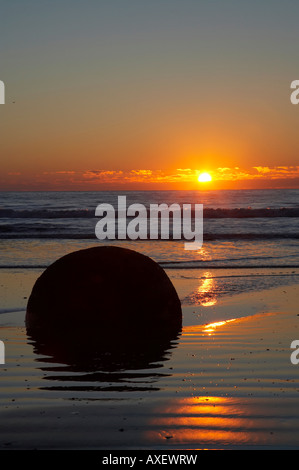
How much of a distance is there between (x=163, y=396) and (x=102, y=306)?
2.12m

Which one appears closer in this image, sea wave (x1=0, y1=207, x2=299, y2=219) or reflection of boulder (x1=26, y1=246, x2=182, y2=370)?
reflection of boulder (x1=26, y1=246, x2=182, y2=370)

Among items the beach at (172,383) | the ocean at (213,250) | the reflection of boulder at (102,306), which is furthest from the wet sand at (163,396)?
the ocean at (213,250)

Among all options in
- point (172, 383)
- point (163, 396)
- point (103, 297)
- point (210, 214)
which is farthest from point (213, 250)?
point (210, 214)

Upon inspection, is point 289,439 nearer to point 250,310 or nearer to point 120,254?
point 120,254

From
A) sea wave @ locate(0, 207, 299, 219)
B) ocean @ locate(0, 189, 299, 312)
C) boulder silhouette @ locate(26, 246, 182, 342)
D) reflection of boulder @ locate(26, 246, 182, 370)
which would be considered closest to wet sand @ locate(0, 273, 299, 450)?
reflection of boulder @ locate(26, 246, 182, 370)

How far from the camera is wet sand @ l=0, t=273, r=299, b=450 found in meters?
4.29

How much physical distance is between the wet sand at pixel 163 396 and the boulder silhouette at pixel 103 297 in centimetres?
32

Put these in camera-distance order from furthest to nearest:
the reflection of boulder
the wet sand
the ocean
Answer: the ocean → the reflection of boulder → the wet sand

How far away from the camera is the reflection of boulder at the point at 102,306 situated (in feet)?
23.2

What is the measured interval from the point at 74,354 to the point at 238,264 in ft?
35.0

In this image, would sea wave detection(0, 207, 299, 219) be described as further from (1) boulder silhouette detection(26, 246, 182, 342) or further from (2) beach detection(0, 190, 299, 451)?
(1) boulder silhouette detection(26, 246, 182, 342)

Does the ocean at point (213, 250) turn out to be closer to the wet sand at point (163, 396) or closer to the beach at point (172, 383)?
the beach at point (172, 383)

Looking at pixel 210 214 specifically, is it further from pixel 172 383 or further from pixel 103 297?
pixel 172 383
